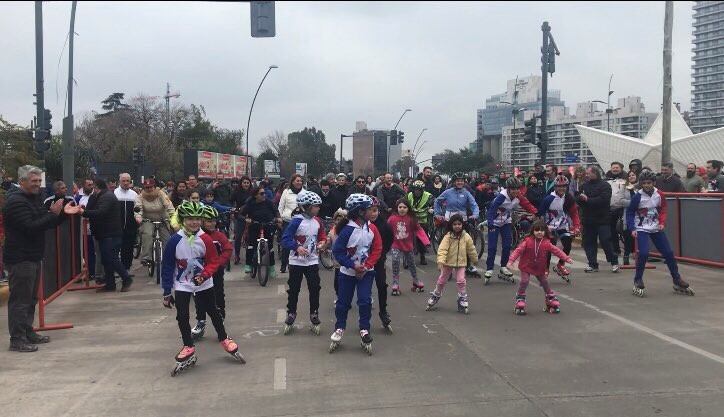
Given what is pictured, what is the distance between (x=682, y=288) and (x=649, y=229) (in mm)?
981

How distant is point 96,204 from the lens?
34.5ft

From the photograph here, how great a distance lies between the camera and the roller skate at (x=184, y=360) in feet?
20.1

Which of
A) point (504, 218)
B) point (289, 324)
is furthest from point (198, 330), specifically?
point (504, 218)

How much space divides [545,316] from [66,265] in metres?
7.22

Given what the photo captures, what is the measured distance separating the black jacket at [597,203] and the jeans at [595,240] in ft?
0.38

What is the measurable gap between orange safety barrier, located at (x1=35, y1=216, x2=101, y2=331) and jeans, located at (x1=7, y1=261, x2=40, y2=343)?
2.54ft

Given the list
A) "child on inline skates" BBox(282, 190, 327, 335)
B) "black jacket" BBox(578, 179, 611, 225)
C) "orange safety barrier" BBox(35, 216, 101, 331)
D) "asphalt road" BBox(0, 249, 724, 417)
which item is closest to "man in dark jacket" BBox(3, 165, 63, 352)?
"asphalt road" BBox(0, 249, 724, 417)

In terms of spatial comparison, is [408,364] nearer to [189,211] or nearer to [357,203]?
[357,203]

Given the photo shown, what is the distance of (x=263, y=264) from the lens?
11406mm

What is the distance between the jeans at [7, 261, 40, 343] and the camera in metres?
7.20

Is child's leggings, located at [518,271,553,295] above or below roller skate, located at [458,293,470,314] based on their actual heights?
above

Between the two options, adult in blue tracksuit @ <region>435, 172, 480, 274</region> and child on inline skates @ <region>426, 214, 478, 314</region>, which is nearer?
child on inline skates @ <region>426, 214, 478, 314</region>

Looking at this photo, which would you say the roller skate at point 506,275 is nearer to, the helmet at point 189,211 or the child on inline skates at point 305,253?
the child on inline skates at point 305,253

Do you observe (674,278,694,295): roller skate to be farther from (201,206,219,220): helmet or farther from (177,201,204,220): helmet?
(177,201,204,220): helmet
